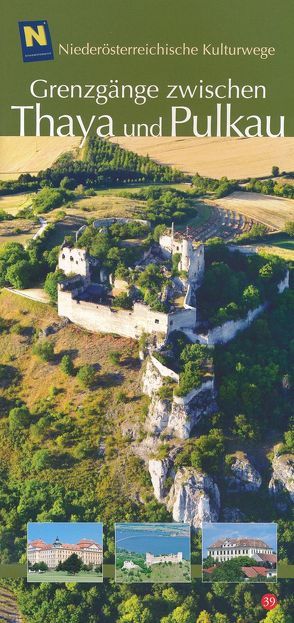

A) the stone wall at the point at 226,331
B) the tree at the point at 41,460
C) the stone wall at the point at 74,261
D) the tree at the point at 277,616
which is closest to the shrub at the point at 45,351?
the stone wall at the point at 74,261

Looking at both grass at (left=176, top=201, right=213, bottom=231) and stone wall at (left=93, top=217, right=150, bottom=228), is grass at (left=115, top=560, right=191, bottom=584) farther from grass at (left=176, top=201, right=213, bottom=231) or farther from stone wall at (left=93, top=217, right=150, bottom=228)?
grass at (left=176, top=201, right=213, bottom=231)

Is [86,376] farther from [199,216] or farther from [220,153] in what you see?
[220,153]

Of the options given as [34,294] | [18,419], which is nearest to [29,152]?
[34,294]

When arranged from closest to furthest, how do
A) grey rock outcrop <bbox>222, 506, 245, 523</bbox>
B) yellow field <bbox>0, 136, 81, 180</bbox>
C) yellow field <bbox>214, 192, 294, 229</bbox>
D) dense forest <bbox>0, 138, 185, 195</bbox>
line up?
1. grey rock outcrop <bbox>222, 506, 245, 523</bbox>
2. yellow field <bbox>0, 136, 81, 180</bbox>
3. yellow field <bbox>214, 192, 294, 229</bbox>
4. dense forest <bbox>0, 138, 185, 195</bbox>

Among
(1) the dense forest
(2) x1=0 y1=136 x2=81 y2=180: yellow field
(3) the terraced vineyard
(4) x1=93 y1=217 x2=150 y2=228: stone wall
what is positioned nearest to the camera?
(2) x1=0 y1=136 x2=81 y2=180: yellow field

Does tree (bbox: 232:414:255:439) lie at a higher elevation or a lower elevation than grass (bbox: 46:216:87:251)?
lower

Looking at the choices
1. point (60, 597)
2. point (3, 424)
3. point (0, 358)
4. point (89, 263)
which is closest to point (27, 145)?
point (89, 263)

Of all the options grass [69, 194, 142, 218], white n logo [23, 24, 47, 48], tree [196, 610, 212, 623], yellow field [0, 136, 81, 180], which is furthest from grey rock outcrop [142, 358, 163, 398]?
white n logo [23, 24, 47, 48]
